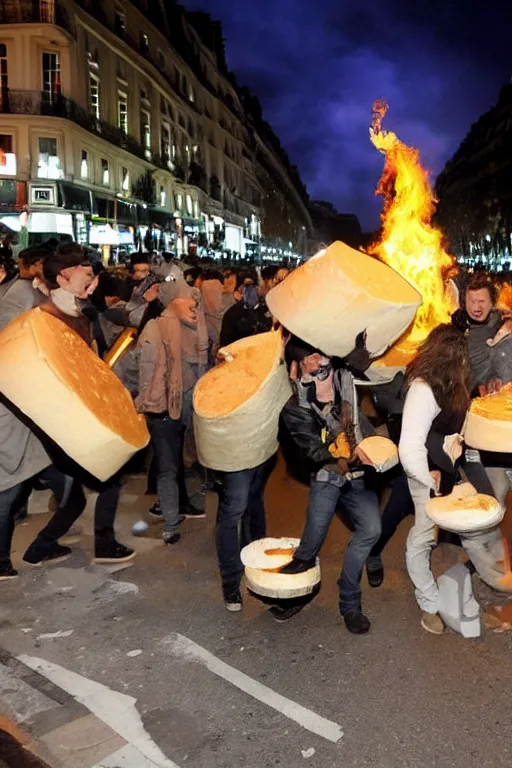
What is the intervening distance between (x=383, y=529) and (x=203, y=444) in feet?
4.77

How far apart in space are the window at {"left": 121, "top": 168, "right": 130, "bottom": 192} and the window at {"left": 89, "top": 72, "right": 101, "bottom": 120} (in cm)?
393

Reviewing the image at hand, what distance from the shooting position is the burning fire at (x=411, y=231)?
10250 mm

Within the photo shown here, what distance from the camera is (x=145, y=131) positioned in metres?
51.0

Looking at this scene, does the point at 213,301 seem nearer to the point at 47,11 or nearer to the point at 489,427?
the point at 489,427

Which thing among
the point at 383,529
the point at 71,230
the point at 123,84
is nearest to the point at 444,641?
the point at 383,529

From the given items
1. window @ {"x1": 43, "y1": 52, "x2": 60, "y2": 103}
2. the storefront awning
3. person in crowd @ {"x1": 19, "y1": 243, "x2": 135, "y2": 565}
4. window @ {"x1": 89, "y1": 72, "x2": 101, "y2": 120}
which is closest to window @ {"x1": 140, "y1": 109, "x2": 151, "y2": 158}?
window @ {"x1": 89, "y1": 72, "x2": 101, "y2": 120}

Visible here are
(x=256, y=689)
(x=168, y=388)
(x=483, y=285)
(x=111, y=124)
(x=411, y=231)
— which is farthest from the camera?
(x=111, y=124)

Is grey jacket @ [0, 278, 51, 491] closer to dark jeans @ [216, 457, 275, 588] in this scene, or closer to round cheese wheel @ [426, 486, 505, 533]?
dark jeans @ [216, 457, 275, 588]

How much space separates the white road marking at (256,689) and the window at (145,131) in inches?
1922

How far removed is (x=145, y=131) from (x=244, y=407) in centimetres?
5067

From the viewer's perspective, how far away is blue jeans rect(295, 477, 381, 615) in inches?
167

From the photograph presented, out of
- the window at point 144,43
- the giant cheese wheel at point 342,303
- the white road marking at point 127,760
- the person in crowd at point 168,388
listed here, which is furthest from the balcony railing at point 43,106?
the white road marking at point 127,760

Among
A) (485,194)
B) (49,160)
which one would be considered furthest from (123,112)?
(485,194)

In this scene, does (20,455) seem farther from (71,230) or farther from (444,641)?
(71,230)
